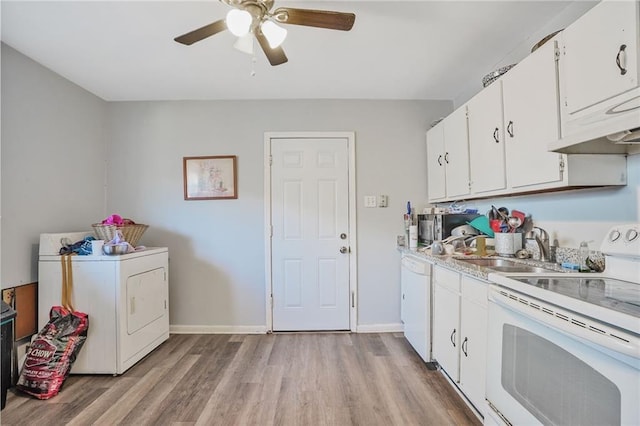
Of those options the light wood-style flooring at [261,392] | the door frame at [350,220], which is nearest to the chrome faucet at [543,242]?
the light wood-style flooring at [261,392]

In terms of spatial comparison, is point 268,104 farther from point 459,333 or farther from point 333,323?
point 459,333

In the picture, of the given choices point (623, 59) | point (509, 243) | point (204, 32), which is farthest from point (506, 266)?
point (204, 32)

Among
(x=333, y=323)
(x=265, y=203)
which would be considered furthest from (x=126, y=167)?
(x=333, y=323)

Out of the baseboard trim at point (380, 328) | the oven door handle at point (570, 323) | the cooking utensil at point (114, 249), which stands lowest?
the baseboard trim at point (380, 328)

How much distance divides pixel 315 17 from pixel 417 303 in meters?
2.13

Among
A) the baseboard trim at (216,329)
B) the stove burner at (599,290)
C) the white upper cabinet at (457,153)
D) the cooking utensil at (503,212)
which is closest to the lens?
the stove burner at (599,290)

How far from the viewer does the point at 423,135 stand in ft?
10.7

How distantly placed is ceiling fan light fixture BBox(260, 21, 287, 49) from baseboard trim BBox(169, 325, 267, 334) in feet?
8.47

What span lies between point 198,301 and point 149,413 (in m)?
1.36

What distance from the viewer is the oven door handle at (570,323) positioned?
0.83 m

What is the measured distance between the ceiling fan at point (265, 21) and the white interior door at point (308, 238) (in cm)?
154

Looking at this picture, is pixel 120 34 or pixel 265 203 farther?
pixel 265 203

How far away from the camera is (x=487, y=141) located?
2.10m

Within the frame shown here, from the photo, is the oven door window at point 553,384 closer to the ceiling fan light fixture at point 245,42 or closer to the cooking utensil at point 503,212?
the cooking utensil at point 503,212
